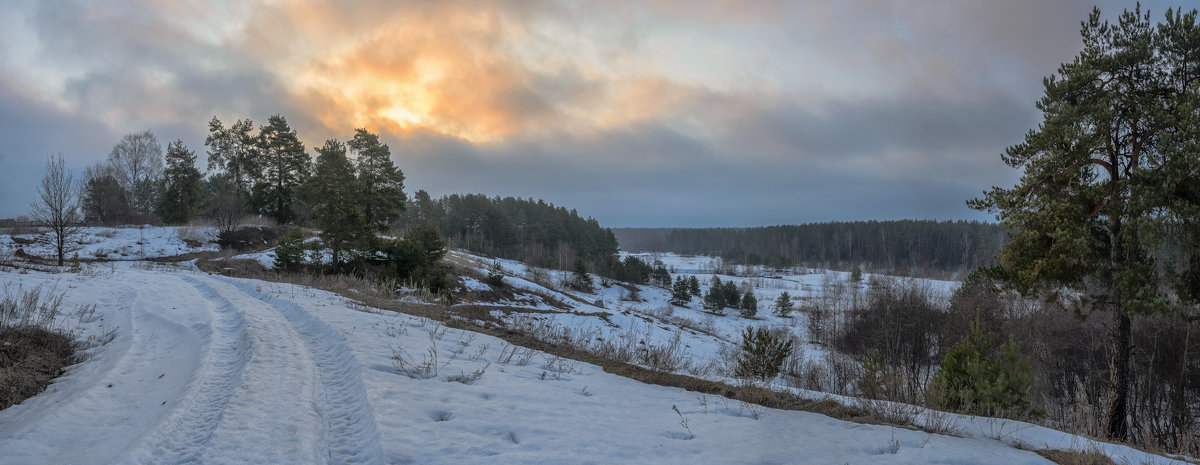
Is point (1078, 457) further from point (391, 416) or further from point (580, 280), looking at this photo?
point (580, 280)

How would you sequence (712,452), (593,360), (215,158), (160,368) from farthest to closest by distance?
(215,158) < (593,360) < (160,368) < (712,452)

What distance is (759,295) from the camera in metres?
78.4

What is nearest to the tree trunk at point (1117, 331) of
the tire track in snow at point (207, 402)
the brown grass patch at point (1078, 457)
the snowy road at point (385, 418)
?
the snowy road at point (385, 418)

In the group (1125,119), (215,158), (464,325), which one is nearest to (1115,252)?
(1125,119)

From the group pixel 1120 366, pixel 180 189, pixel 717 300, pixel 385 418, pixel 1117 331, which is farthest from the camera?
pixel 717 300

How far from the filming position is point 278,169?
46.1 meters

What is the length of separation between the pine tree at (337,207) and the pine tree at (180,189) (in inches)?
1109

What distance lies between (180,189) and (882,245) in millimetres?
148211

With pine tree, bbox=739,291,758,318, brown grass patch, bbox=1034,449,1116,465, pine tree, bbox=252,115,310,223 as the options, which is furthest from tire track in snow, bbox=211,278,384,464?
pine tree, bbox=739,291,758,318

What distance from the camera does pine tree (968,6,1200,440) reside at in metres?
10.4

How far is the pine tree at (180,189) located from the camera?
1779 inches

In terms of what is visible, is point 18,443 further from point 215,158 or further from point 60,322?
point 215,158

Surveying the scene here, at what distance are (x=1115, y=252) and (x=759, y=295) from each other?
68734mm

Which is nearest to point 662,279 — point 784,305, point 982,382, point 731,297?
point 731,297
